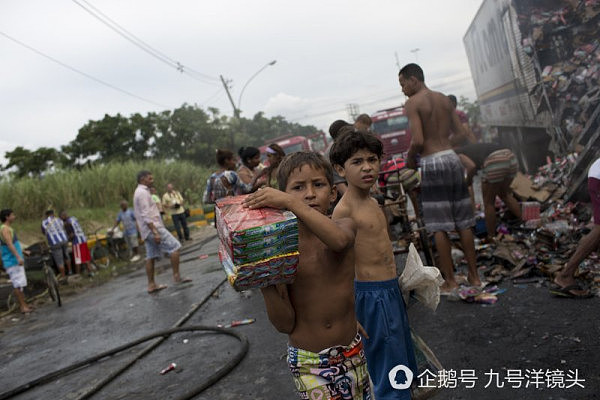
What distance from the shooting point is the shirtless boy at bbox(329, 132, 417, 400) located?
8.16 ft

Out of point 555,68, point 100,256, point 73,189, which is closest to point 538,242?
point 555,68

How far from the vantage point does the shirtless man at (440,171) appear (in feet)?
15.7

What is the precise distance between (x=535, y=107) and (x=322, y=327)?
8.27 metres

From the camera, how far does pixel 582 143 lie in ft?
22.3

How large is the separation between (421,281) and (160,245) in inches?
244

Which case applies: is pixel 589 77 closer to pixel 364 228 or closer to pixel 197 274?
pixel 364 228

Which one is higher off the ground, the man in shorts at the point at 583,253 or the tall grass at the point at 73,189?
the tall grass at the point at 73,189

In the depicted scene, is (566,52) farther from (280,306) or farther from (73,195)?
(73,195)

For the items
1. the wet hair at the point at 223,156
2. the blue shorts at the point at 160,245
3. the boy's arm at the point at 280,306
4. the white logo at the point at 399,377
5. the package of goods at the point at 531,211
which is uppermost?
the wet hair at the point at 223,156

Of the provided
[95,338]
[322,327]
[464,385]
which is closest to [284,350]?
[464,385]

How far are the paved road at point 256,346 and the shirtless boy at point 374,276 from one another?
825 millimetres

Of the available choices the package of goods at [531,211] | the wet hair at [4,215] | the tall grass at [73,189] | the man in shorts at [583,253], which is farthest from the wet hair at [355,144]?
the tall grass at [73,189]

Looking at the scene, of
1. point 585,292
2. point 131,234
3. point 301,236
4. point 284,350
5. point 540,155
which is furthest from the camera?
point 131,234

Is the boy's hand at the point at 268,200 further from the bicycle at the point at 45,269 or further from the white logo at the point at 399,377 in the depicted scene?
the bicycle at the point at 45,269
